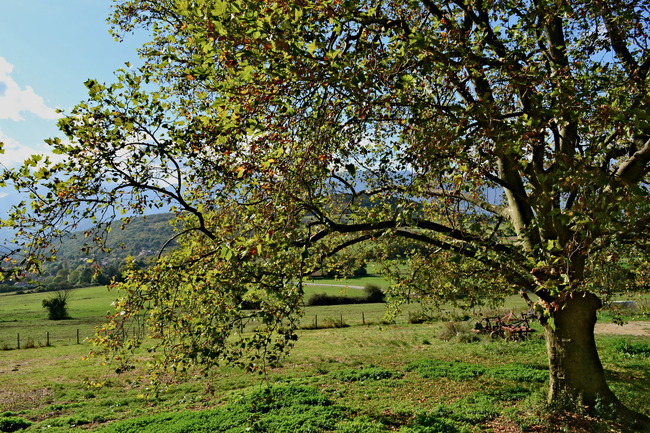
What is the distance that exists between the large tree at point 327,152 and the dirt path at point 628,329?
1916 cm

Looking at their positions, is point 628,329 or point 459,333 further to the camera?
point 628,329

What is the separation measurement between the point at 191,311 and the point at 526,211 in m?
8.34

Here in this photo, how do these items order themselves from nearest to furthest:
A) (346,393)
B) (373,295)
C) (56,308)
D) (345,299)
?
(346,393)
(56,308)
(373,295)
(345,299)

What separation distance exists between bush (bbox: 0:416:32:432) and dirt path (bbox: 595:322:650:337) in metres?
29.1

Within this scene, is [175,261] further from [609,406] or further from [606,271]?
[609,406]

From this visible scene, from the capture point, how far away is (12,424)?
495 inches

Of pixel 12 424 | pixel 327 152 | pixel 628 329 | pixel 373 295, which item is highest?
pixel 327 152

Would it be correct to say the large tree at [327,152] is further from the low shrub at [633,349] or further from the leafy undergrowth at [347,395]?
the low shrub at [633,349]

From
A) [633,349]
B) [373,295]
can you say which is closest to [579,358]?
[633,349]

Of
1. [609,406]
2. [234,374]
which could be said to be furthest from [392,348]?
[609,406]

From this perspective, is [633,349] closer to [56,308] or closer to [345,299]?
[345,299]

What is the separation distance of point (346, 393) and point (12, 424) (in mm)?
10540

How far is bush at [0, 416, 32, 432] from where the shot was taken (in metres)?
12.4

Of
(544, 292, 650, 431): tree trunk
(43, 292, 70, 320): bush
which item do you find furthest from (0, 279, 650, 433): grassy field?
(43, 292, 70, 320): bush
